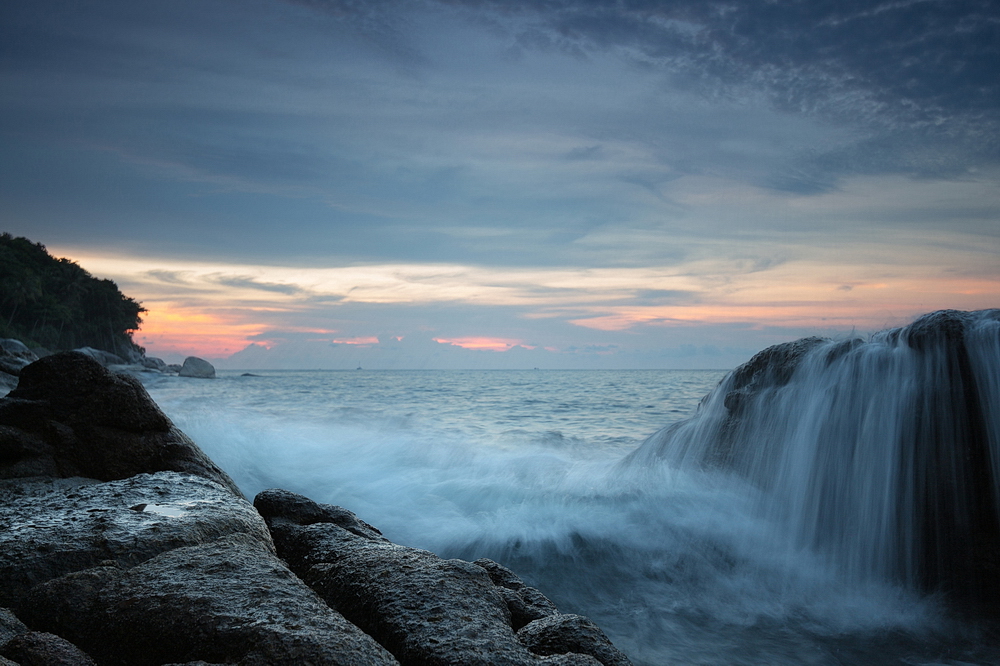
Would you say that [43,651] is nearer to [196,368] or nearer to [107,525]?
[107,525]

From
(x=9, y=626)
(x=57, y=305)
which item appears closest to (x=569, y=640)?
(x=9, y=626)

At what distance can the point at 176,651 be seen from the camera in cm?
241

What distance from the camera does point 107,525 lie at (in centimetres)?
332

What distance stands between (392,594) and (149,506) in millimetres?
1766

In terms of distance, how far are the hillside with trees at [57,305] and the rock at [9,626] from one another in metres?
63.7

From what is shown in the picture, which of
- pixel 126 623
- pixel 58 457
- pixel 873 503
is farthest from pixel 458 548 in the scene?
pixel 126 623

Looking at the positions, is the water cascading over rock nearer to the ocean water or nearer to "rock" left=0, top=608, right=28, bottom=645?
the ocean water

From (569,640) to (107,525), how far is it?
8.40ft

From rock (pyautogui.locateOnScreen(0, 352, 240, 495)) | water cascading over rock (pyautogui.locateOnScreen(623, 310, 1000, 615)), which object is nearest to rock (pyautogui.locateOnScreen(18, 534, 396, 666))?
rock (pyautogui.locateOnScreen(0, 352, 240, 495))

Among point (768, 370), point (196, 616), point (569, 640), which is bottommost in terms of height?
point (569, 640)

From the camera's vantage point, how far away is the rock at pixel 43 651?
7.44 ft

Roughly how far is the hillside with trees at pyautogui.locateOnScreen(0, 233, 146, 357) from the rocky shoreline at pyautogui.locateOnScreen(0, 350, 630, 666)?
62.9m

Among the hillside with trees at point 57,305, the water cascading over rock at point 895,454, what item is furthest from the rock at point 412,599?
the hillside with trees at point 57,305

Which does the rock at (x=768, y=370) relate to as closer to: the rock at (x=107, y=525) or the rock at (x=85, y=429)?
the rock at (x=85, y=429)
